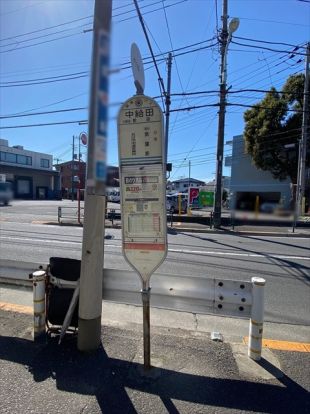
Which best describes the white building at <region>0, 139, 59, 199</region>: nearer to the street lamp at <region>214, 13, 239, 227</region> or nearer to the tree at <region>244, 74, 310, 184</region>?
the street lamp at <region>214, 13, 239, 227</region>

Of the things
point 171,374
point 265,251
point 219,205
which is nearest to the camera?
point 171,374

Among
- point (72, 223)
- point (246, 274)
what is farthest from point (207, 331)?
point (72, 223)

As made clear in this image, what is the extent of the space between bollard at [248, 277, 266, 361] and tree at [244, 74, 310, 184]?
88.0 feet

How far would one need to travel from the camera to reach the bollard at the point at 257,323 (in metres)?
3.19

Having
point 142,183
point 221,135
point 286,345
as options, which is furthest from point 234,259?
point 221,135

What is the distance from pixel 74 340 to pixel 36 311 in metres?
0.53

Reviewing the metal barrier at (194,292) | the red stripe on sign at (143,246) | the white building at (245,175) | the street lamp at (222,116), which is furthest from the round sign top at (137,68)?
the white building at (245,175)

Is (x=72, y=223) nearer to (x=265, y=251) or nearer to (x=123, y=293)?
(x=265, y=251)

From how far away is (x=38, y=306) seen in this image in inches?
140

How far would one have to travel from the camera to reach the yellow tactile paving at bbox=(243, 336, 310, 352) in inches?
138

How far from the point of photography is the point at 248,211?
3330mm

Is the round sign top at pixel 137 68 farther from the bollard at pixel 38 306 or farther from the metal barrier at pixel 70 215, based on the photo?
the metal barrier at pixel 70 215

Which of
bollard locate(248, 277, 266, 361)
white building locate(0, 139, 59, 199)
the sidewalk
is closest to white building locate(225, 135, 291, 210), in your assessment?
white building locate(0, 139, 59, 199)

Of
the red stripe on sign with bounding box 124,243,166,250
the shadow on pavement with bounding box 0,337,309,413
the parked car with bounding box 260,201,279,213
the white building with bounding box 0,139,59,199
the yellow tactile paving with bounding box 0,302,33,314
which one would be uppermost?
the white building with bounding box 0,139,59,199
